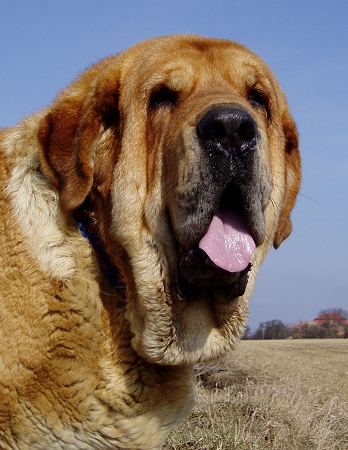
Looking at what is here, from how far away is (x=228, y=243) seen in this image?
3.34 metres

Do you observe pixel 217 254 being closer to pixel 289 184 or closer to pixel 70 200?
pixel 70 200

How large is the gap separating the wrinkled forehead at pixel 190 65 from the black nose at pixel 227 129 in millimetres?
432

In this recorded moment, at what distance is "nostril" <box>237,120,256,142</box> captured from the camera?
3.20 m

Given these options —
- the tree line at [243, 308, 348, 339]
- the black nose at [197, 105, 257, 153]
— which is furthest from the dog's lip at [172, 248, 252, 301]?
the tree line at [243, 308, 348, 339]

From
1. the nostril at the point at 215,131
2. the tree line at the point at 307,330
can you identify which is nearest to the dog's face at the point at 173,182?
the nostril at the point at 215,131

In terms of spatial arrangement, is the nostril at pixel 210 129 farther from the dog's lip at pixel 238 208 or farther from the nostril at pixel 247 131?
the dog's lip at pixel 238 208

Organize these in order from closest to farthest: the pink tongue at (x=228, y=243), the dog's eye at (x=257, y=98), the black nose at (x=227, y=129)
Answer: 1. the black nose at (x=227, y=129)
2. the pink tongue at (x=228, y=243)
3. the dog's eye at (x=257, y=98)

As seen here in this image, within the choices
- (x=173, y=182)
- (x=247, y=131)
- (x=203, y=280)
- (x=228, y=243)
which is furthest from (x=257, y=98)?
(x=203, y=280)

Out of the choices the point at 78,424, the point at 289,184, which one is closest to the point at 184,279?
the point at 78,424

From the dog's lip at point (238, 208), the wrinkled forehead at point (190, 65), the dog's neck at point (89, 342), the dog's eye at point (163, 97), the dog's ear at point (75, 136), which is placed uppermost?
the wrinkled forehead at point (190, 65)

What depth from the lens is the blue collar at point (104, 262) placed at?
3.51 metres

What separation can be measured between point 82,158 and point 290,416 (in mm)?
4018

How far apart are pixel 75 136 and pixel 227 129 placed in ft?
2.49

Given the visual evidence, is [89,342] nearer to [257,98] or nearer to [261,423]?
[257,98]
